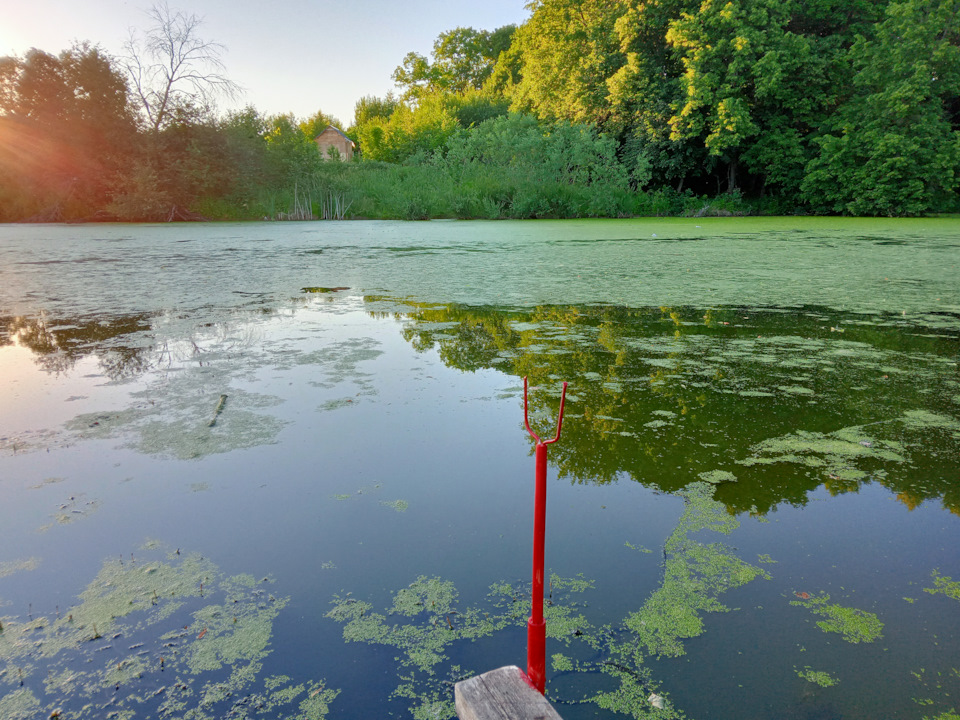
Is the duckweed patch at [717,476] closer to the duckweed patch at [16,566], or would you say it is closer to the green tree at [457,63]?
the duckweed patch at [16,566]

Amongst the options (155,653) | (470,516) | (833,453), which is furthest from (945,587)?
(155,653)

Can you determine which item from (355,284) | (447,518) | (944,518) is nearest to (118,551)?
(447,518)

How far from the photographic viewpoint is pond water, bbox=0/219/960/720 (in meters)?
1.36

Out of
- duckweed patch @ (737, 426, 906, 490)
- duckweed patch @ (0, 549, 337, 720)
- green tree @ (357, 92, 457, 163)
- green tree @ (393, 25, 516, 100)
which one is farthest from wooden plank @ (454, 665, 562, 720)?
green tree @ (393, 25, 516, 100)

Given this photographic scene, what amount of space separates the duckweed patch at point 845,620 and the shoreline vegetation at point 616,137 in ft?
58.3

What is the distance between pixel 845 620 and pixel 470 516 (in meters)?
1.04

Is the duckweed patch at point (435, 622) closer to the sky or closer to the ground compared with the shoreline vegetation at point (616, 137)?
closer to the ground

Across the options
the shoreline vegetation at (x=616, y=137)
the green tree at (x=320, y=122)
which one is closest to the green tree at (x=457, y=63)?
the green tree at (x=320, y=122)

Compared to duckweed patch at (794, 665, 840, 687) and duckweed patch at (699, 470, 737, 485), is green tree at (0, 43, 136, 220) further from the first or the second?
duckweed patch at (794, 665, 840, 687)

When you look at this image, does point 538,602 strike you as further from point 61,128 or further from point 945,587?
point 61,128

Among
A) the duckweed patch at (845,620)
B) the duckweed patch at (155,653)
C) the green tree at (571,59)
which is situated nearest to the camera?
the duckweed patch at (155,653)

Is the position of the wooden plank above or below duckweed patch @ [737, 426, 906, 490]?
above

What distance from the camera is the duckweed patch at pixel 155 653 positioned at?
1289 mm

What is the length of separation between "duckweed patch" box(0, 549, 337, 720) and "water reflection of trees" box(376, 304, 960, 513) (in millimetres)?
1211
